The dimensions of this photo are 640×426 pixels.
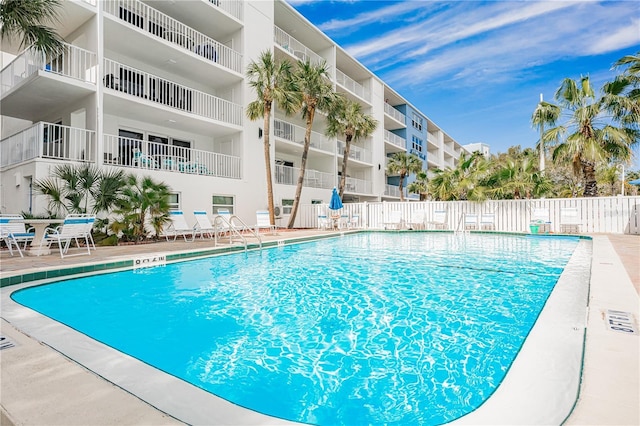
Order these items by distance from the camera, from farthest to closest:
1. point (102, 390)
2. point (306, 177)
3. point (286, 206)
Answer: point (306, 177) < point (286, 206) < point (102, 390)

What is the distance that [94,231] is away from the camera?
385 inches

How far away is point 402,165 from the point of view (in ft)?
97.7

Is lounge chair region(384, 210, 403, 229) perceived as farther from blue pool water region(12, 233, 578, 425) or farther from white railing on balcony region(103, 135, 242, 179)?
blue pool water region(12, 233, 578, 425)

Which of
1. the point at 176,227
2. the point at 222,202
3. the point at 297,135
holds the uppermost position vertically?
the point at 297,135

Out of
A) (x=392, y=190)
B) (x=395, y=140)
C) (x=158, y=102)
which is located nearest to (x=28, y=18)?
(x=158, y=102)

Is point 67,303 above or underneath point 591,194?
underneath

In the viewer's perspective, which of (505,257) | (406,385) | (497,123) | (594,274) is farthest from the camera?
(497,123)

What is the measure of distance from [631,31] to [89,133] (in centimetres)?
2075

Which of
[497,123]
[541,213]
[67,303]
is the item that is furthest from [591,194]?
[497,123]

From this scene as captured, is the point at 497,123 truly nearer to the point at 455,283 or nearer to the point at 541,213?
the point at 541,213

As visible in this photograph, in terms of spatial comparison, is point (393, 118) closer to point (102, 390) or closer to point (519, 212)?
point (519, 212)

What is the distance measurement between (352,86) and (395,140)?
25.9ft

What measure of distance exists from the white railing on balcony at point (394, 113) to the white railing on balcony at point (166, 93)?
1772cm

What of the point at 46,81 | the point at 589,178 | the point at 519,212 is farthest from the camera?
the point at 519,212
